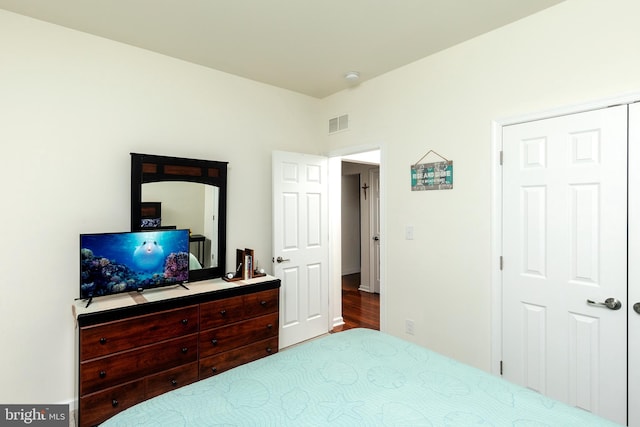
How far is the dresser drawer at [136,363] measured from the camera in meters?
2.01

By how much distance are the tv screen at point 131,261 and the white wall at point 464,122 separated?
1.89 metres

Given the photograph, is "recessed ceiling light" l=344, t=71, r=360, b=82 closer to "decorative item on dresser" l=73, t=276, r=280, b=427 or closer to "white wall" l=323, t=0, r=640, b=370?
"white wall" l=323, t=0, r=640, b=370

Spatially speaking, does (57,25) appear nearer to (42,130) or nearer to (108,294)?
(42,130)

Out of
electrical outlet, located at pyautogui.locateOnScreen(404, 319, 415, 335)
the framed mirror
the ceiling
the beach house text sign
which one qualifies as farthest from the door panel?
the framed mirror

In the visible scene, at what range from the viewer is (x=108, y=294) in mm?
2289

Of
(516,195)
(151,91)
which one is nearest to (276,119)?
(151,91)

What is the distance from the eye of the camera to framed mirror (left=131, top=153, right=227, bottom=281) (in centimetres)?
259

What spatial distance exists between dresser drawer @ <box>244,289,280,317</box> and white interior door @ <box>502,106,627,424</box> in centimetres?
187

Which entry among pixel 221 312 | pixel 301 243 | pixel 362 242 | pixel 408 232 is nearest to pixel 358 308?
pixel 362 242

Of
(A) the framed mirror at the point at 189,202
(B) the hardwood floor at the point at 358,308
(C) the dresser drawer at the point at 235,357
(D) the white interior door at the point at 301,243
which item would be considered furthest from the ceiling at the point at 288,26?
(B) the hardwood floor at the point at 358,308

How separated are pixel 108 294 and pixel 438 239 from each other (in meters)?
2.60

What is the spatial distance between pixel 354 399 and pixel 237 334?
1615 millimetres

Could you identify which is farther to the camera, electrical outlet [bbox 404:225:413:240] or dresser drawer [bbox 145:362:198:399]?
electrical outlet [bbox 404:225:413:240]

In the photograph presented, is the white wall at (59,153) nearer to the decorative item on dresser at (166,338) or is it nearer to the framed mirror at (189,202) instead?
the framed mirror at (189,202)
